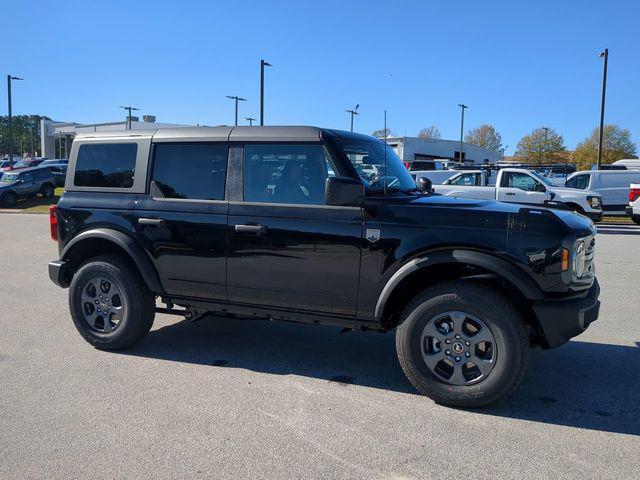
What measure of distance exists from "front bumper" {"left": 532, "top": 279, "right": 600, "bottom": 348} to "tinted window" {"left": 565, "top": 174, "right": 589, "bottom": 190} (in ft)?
61.2

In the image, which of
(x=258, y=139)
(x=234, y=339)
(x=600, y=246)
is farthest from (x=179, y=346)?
(x=600, y=246)

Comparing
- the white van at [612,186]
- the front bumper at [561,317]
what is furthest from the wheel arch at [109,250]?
the white van at [612,186]

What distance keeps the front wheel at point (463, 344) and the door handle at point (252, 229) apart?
1.29 meters

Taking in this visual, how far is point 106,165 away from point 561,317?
13.5ft

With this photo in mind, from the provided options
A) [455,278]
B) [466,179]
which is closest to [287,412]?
[455,278]

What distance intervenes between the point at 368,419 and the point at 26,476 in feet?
6.84

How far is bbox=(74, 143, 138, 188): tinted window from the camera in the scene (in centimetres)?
510

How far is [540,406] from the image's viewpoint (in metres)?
4.03

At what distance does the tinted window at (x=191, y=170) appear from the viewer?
4.73 metres

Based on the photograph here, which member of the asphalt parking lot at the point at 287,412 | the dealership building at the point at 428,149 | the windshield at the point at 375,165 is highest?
the dealership building at the point at 428,149

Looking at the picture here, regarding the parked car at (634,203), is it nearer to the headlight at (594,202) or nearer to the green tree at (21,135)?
the headlight at (594,202)

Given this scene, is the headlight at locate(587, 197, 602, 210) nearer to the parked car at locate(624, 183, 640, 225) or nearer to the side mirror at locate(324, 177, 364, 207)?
the parked car at locate(624, 183, 640, 225)

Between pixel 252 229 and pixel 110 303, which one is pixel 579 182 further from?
pixel 110 303

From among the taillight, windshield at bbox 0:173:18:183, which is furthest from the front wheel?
windshield at bbox 0:173:18:183
